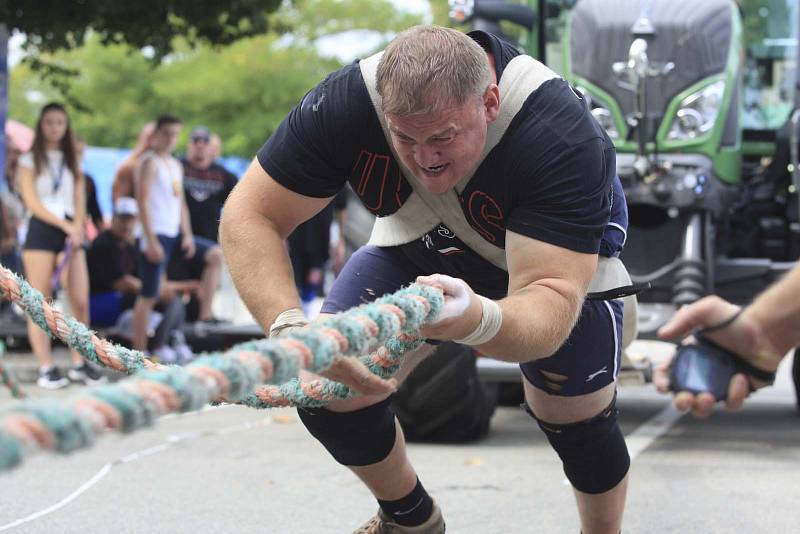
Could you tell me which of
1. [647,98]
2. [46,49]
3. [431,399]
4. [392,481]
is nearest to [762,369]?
[392,481]

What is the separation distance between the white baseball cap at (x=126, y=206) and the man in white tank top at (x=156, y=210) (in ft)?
1.64

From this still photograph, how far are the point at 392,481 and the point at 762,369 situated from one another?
1312 millimetres

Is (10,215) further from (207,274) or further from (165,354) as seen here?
(165,354)

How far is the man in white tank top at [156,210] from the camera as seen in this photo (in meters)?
8.59

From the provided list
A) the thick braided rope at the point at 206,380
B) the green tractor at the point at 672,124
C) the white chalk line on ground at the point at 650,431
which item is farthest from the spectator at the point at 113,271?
the thick braided rope at the point at 206,380

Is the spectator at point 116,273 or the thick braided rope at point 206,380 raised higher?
→ the thick braided rope at point 206,380

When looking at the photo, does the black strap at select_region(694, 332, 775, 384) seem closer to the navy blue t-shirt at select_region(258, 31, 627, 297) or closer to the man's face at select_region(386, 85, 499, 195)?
the navy blue t-shirt at select_region(258, 31, 627, 297)

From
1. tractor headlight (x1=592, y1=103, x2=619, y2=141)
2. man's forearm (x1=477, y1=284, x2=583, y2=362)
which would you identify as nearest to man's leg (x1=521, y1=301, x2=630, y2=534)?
man's forearm (x1=477, y1=284, x2=583, y2=362)

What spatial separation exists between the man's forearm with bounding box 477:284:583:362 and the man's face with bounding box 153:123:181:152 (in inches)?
241

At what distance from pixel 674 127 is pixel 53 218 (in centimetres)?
390

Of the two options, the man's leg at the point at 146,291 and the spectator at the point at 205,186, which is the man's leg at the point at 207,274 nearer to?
the spectator at the point at 205,186

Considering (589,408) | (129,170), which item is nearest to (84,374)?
(129,170)

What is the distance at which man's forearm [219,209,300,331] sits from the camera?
3.19 metres

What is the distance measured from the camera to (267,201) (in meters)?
3.32
